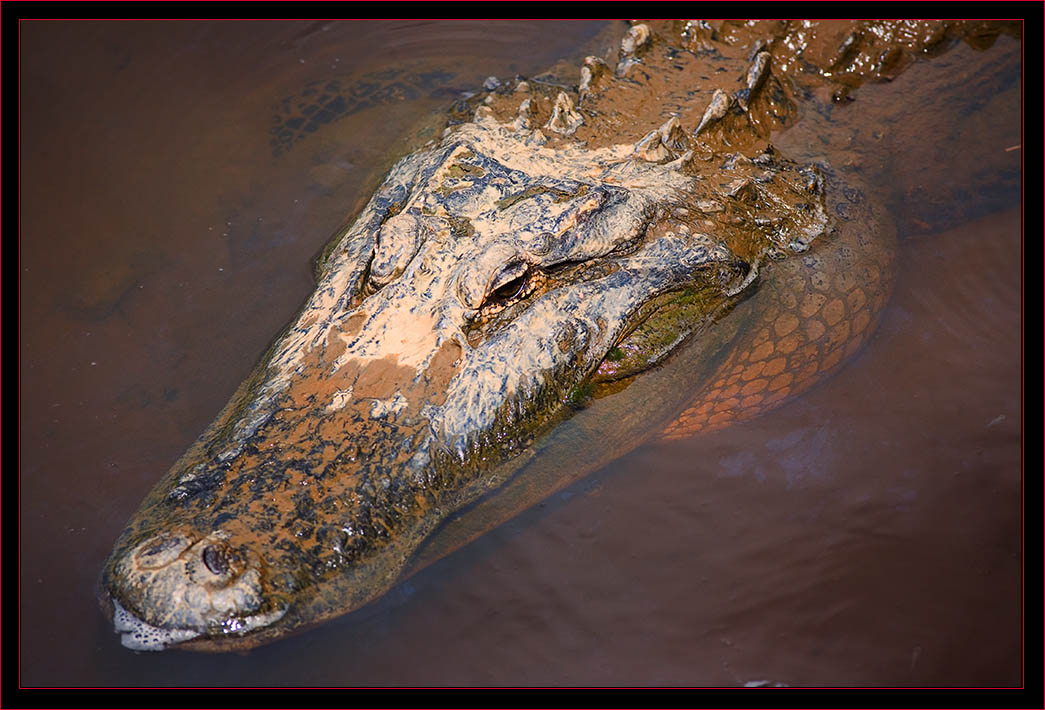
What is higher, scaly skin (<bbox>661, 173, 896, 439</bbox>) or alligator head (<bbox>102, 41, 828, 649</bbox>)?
alligator head (<bbox>102, 41, 828, 649</bbox>)

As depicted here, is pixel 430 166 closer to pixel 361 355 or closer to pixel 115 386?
pixel 361 355

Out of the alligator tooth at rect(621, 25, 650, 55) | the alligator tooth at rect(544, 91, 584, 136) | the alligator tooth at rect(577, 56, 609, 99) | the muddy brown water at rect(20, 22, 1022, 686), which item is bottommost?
the muddy brown water at rect(20, 22, 1022, 686)

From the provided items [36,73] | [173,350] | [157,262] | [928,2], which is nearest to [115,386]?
[173,350]

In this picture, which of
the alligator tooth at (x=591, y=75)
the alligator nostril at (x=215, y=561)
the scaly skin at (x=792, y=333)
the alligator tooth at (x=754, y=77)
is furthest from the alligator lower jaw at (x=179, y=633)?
the alligator tooth at (x=754, y=77)

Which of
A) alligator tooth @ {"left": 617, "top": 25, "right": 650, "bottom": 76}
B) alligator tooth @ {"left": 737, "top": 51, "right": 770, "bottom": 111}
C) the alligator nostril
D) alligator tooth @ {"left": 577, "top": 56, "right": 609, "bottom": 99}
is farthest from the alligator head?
alligator tooth @ {"left": 617, "top": 25, "right": 650, "bottom": 76}

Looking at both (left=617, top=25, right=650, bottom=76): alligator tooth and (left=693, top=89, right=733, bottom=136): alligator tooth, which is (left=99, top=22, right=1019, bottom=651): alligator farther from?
(left=617, top=25, right=650, bottom=76): alligator tooth

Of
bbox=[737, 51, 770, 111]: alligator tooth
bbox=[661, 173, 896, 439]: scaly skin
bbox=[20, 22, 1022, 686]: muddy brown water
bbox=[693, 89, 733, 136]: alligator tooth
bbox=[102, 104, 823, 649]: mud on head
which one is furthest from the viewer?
bbox=[737, 51, 770, 111]: alligator tooth

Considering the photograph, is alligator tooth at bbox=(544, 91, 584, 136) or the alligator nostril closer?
the alligator nostril

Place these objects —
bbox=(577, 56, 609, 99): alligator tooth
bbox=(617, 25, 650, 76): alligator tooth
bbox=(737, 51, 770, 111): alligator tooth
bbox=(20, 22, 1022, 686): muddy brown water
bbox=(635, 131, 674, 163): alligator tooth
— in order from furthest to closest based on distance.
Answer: bbox=(617, 25, 650, 76): alligator tooth
bbox=(577, 56, 609, 99): alligator tooth
bbox=(737, 51, 770, 111): alligator tooth
bbox=(635, 131, 674, 163): alligator tooth
bbox=(20, 22, 1022, 686): muddy brown water

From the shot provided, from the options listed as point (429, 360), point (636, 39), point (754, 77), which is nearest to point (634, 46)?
point (636, 39)
